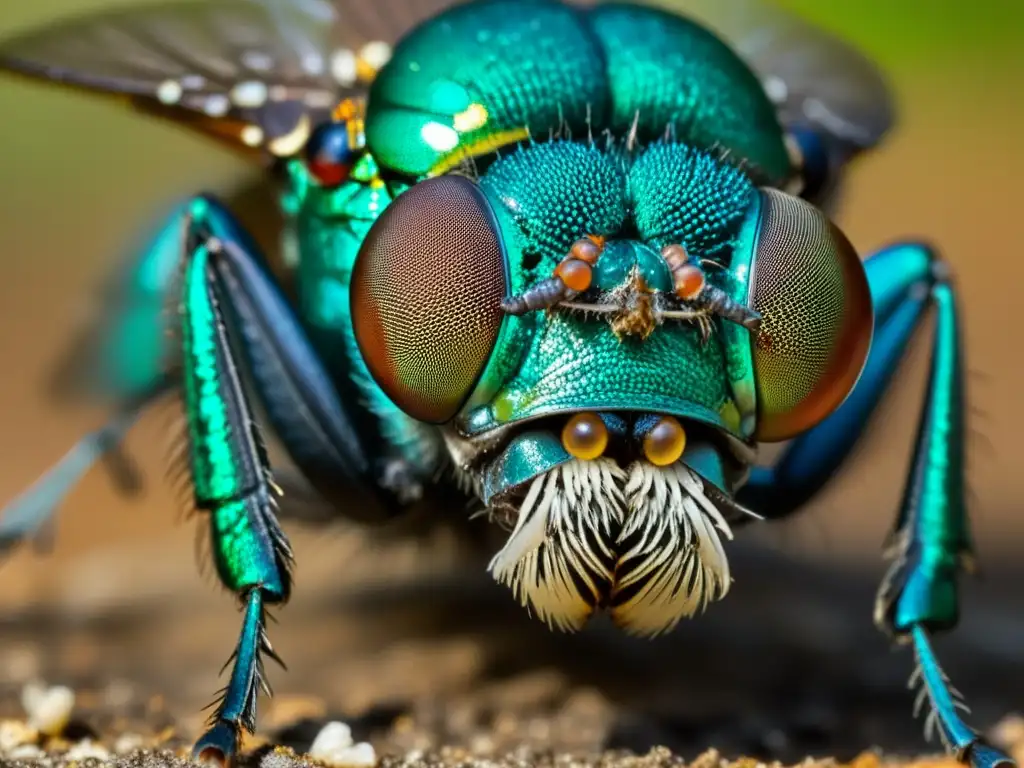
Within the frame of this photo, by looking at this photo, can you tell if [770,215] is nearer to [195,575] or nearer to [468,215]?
[468,215]

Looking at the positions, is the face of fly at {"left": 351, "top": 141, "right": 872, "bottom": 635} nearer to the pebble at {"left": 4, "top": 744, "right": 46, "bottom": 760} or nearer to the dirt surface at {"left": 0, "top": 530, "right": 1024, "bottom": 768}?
the dirt surface at {"left": 0, "top": 530, "right": 1024, "bottom": 768}

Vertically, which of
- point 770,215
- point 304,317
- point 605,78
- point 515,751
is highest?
point 605,78

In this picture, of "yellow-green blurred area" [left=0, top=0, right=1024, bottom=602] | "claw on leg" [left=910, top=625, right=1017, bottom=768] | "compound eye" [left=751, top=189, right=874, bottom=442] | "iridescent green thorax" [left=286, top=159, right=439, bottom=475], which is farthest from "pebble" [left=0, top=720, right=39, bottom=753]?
"yellow-green blurred area" [left=0, top=0, right=1024, bottom=602]

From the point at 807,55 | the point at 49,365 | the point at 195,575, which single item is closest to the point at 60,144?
the point at 49,365

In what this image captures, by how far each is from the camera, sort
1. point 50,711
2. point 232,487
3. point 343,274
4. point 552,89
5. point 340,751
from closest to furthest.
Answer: point 340,751 → point 232,487 → point 50,711 → point 552,89 → point 343,274

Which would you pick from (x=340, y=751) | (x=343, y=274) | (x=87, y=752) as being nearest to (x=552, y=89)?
(x=343, y=274)

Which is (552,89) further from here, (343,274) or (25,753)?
(25,753)
